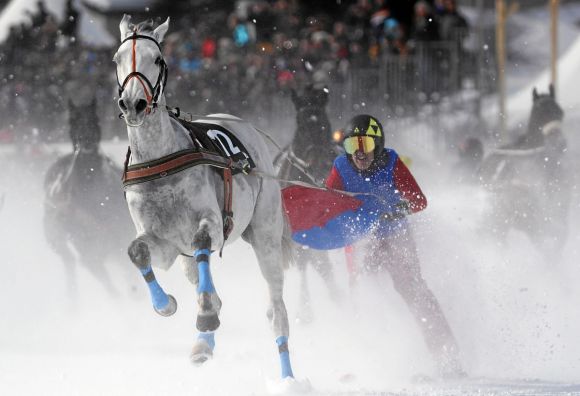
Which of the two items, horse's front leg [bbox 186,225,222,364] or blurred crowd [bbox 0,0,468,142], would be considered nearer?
horse's front leg [bbox 186,225,222,364]

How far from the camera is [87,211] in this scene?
12.5 metres

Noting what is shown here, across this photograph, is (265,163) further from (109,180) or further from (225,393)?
(109,180)

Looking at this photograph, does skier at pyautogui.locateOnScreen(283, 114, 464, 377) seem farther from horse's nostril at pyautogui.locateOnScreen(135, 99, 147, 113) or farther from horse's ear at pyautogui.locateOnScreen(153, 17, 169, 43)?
horse's nostril at pyautogui.locateOnScreen(135, 99, 147, 113)

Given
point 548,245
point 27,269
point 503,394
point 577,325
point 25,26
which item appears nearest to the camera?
point 503,394

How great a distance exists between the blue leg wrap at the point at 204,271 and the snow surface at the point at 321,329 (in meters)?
1.27

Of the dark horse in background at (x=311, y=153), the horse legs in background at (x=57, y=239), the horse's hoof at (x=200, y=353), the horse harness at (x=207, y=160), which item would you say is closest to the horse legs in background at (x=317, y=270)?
the dark horse in background at (x=311, y=153)

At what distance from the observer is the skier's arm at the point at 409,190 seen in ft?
27.1

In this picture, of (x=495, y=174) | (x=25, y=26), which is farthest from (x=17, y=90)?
(x=495, y=174)

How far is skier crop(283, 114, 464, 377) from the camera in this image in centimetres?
829

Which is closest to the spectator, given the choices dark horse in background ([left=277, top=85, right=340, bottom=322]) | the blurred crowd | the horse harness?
the blurred crowd

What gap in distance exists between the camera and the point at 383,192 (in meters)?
8.47

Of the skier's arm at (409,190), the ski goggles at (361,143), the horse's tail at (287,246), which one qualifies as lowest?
the horse's tail at (287,246)

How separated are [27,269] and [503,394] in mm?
7053

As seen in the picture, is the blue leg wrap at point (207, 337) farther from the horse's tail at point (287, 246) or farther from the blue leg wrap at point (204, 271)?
the horse's tail at point (287, 246)
